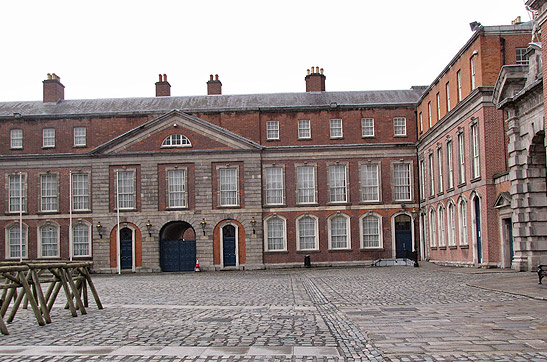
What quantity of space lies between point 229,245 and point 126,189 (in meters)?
7.92

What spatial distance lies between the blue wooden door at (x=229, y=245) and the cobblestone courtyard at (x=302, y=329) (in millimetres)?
26356

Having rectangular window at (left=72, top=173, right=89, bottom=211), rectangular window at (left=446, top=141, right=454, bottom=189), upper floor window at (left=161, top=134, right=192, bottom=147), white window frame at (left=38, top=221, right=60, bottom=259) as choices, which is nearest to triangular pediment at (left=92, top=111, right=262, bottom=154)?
upper floor window at (left=161, top=134, right=192, bottom=147)

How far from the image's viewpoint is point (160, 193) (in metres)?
44.9

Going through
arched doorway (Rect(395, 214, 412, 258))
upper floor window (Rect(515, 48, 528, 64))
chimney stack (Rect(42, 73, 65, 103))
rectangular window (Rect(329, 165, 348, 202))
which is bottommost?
arched doorway (Rect(395, 214, 412, 258))

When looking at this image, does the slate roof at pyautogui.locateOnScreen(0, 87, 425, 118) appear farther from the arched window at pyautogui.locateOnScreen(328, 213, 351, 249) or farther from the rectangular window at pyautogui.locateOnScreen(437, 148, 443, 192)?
the arched window at pyautogui.locateOnScreen(328, 213, 351, 249)

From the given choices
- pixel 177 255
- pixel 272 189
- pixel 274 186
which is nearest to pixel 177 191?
pixel 177 255

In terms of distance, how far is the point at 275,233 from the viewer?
45.3 m

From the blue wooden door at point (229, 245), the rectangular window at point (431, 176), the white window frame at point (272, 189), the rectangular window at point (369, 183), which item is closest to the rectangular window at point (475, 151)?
the rectangular window at point (431, 176)

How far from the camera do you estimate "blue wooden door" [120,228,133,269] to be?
44.7 metres

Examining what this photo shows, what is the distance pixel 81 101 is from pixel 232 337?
41515 millimetres

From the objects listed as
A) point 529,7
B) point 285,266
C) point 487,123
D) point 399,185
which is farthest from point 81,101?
point 529,7

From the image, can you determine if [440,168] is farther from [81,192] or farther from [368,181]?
[81,192]

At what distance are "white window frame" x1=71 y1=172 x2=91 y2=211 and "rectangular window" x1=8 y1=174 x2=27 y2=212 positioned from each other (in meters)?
3.39

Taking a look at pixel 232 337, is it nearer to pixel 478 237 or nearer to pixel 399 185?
pixel 478 237
